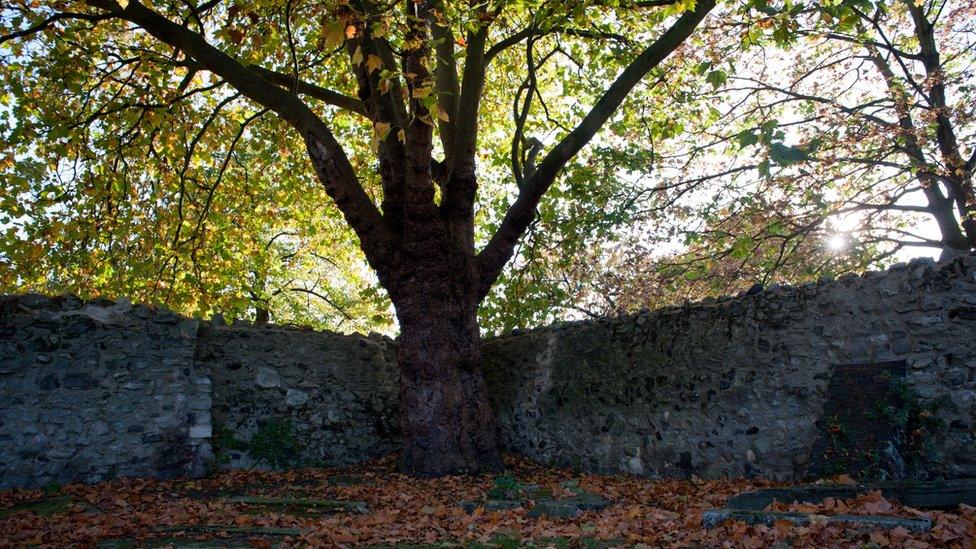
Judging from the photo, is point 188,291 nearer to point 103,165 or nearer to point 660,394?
point 103,165

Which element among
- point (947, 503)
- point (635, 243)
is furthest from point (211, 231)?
point (947, 503)

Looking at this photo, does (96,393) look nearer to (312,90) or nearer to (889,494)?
(312,90)

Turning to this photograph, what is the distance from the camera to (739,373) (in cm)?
743

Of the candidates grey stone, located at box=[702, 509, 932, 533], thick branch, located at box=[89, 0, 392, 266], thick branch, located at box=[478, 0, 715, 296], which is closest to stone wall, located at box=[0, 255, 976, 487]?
thick branch, located at box=[478, 0, 715, 296]

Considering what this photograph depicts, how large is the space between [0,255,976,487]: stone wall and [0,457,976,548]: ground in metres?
0.45

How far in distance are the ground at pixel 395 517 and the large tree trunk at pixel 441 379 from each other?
0.39m

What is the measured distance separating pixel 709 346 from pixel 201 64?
6207 mm

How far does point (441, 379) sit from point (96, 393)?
374 centimetres

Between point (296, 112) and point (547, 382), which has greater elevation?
point (296, 112)

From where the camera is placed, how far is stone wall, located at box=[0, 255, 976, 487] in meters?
6.51

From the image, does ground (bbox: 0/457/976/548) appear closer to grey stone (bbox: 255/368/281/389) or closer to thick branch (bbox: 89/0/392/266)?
grey stone (bbox: 255/368/281/389)

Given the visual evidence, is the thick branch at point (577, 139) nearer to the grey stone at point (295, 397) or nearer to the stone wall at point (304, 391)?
the stone wall at point (304, 391)

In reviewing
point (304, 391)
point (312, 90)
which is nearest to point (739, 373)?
point (304, 391)

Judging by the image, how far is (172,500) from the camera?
270 inches
